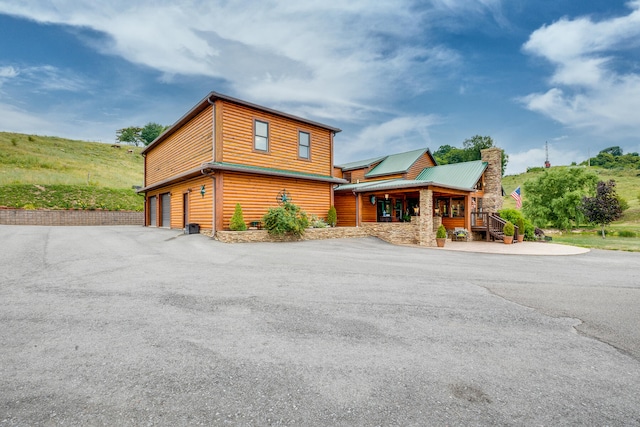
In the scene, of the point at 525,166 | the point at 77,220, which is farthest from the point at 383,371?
the point at 525,166

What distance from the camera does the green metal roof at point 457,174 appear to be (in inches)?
858

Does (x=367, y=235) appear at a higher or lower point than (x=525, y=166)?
lower

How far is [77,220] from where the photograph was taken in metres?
22.1

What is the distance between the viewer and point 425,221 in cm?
1520

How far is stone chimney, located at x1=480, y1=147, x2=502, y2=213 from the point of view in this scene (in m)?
23.1

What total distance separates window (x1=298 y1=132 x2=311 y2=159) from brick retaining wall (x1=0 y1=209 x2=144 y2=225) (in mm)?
16394

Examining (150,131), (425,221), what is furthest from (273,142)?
(150,131)

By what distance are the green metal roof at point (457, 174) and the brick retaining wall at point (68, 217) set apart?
2454 cm

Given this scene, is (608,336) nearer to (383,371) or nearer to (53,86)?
(383,371)

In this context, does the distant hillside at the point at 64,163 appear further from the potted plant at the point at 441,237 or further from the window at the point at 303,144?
the potted plant at the point at 441,237

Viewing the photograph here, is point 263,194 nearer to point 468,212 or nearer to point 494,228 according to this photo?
point 468,212

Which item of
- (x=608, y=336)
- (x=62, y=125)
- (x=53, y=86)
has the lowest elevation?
(x=608, y=336)

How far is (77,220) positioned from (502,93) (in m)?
39.8

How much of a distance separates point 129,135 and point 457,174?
81.9m
